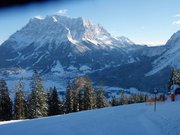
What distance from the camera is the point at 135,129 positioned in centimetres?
2453

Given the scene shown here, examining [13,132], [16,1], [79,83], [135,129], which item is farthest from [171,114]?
[79,83]

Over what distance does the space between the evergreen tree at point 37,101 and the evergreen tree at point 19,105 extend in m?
1.58

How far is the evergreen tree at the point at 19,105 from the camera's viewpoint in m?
64.0

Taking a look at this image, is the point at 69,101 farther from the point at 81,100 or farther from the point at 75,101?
the point at 81,100

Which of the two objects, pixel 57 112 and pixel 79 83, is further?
pixel 79 83

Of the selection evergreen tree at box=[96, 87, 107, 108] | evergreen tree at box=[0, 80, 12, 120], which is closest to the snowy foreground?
evergreen tree at box=[0, 80, 12, 120]

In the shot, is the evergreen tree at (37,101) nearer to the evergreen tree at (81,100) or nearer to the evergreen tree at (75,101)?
the evergreen tree at (75,101)

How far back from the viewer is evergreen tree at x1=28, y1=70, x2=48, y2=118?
6213 cm

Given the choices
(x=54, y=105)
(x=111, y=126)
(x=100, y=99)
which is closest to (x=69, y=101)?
(x=54, y=105)

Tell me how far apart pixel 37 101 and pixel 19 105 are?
4.20 meters

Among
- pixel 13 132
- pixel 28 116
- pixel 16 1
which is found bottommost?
pixel 28 116

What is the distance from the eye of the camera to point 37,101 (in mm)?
62469

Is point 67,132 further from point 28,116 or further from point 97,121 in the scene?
point 28,116

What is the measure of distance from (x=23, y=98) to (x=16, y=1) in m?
62.1
